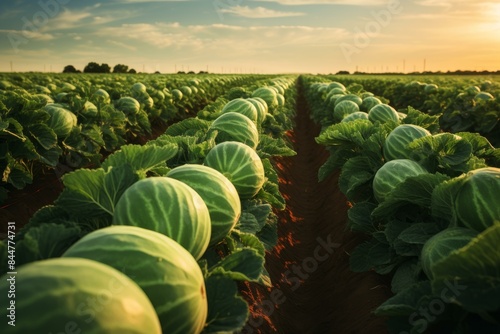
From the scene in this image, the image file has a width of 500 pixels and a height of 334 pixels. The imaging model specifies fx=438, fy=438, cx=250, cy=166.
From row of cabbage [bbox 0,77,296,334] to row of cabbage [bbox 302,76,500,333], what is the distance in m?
0.95

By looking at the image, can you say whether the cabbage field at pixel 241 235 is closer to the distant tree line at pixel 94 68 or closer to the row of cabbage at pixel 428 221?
the row of cabbage at pixel 428 221

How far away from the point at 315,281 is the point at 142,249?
13.8 feet

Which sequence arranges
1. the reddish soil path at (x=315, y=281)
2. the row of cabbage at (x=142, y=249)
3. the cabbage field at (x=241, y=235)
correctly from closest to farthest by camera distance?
1. the row of cabbage at (x=142, y=249)
2. the cabbage field at (x=241, y=235)
3. the reddish soil path at (x=315, y=281)

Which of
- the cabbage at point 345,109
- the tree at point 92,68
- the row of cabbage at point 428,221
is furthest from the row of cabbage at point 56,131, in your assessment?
the tree at point 92,68

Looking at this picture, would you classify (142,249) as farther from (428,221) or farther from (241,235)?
(428,221)

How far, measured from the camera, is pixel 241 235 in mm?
3277

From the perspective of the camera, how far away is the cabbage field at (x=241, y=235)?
1570 millimetres

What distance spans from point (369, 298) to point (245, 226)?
171 centimetres

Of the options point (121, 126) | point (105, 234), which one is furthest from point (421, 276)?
point (121, 126)

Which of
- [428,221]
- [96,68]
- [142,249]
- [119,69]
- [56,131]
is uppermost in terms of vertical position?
[96,68]

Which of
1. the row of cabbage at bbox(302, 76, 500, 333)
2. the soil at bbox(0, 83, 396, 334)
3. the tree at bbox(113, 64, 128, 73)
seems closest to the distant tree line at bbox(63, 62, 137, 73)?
the tree at bbox(113, 64, 128, 73)

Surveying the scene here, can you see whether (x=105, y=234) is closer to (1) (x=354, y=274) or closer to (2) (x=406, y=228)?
(2) (x=406, y=228)

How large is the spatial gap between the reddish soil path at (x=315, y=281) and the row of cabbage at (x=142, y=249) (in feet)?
3.61

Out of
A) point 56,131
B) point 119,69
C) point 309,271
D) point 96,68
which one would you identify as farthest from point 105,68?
point 309,271
